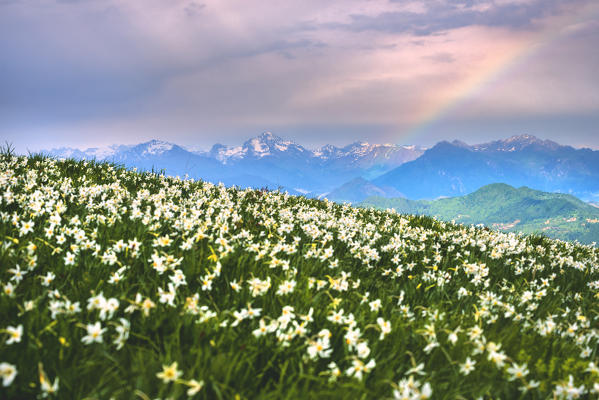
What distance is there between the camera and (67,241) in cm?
476

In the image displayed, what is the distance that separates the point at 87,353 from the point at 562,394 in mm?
3763

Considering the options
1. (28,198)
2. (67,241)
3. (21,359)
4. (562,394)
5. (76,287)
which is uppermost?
(28,198)

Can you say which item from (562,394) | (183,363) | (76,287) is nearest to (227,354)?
(183,363)

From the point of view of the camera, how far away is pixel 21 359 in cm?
252

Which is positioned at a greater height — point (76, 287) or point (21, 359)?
point (76, 287)

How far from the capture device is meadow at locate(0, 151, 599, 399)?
8.55 ft

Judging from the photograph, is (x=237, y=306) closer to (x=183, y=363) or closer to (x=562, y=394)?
(x=183, y=363)

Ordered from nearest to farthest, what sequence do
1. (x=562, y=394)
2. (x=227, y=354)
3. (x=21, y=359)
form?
(x=21, y=359)
(x=562, y=394)
(x=227, y=354)

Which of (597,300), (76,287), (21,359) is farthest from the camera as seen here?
(597,300)

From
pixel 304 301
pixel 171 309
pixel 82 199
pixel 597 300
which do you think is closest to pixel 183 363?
pixel 171 309

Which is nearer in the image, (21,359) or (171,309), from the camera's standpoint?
(21,359)

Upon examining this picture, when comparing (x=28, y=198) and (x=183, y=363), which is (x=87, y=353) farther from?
(x=28, y=198)

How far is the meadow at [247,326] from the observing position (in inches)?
103

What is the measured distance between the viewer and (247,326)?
3453 millimetres
